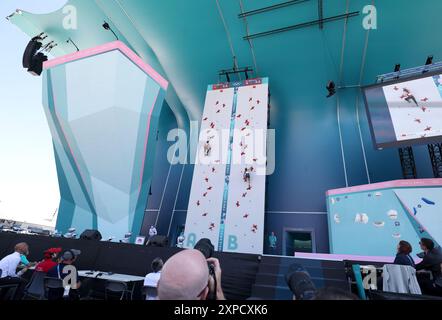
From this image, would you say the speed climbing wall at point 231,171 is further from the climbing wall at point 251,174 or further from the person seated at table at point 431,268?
the person seated at table at point 431,268

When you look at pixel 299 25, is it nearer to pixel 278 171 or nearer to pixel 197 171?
pixel 278 171

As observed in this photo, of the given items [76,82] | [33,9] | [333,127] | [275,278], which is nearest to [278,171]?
[333,127]

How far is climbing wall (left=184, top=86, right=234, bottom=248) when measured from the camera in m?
7.90

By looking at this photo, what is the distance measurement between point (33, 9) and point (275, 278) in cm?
1192

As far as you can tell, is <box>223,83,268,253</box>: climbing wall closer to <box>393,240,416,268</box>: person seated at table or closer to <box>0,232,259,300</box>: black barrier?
<box>0,232,259,300</box>: black barrier

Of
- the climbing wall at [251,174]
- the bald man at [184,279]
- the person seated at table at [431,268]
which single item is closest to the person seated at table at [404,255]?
the person seated at table at [431,268]

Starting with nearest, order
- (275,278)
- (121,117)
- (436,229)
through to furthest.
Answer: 1. (275,278)
2. (436,229)
3. (121,117)

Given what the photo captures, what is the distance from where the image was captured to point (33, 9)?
8.95 m

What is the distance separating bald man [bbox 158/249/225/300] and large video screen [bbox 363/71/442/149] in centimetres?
663

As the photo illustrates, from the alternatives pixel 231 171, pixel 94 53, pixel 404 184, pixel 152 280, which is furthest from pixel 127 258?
pixel 404 184

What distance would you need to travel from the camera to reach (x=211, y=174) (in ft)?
28.5

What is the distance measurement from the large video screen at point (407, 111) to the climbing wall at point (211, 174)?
472cm

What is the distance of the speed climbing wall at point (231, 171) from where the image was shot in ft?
24.8

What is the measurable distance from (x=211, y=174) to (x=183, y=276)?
7.79 metres
